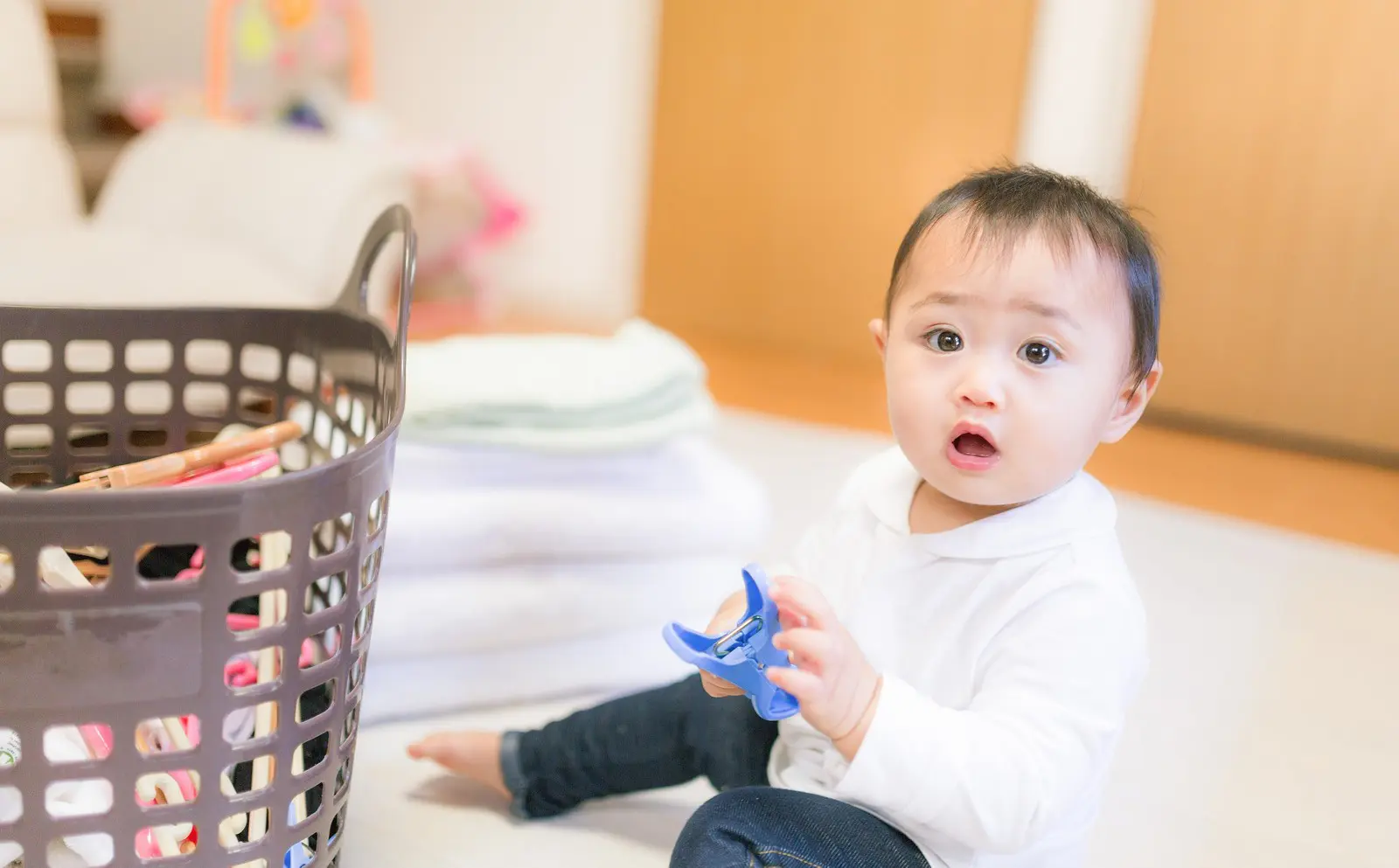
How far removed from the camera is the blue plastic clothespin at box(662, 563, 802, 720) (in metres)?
0.64

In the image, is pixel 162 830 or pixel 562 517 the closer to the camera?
pixel 162 830

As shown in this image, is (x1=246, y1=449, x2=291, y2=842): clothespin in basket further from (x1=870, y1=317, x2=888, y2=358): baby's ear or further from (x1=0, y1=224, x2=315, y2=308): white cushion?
(x1=0, y1=224, x2=315, y2=308): white cushion

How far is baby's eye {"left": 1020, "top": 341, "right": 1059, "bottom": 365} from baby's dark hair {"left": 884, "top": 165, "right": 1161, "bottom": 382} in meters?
0.05

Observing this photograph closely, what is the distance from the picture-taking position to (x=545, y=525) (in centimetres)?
103

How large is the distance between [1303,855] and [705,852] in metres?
0.56

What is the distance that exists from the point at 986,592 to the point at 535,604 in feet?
1.49

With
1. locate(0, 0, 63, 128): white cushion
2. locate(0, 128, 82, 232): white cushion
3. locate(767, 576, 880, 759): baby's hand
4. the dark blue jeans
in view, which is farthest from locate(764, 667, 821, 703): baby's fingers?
locate(0, 0, 63, 128): white cushion

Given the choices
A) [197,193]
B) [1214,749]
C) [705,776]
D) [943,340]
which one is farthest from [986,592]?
[197,193]

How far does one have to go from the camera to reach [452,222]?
109 inches

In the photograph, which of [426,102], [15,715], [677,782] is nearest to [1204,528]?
[677,782]

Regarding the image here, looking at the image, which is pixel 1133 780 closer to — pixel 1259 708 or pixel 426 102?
pixel 1259 708

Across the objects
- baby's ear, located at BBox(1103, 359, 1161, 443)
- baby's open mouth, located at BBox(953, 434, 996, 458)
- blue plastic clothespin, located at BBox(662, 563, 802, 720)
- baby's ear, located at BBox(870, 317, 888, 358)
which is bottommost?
blue plastic clothespin, located at BBox(662, 563, 802, 720)

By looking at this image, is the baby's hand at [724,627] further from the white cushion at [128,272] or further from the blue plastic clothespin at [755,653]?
the white cushion at [128,272]

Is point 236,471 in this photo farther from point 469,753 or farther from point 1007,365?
point 1007,365
